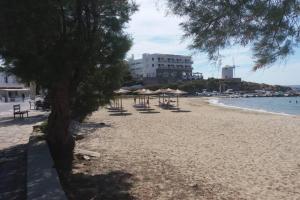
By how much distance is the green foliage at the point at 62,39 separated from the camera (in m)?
5.59

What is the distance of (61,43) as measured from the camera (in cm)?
717

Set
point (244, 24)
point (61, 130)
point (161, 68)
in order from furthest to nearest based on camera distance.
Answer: point (161, 68) → point (61, 130) → point (244, 24)

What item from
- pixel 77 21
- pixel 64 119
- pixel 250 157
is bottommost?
pixel 250 157

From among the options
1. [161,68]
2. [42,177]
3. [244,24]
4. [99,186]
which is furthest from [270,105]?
[244,24]

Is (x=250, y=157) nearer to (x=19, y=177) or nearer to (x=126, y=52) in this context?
(x=126, y=52)

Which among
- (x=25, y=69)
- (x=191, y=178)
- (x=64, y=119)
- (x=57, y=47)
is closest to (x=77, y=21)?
(x=57, y=47)

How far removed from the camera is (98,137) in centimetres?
1559

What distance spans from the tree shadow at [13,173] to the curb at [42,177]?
9.1 inches

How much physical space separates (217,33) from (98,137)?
470 inches

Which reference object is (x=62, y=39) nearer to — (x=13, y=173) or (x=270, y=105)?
(x=13, y=173)

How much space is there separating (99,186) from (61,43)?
2.54 m

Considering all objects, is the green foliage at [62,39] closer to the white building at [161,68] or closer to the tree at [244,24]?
the tree at [244,24]

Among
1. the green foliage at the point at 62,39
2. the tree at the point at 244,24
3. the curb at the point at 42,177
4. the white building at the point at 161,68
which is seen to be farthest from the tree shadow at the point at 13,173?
the white building at the point at 161,68

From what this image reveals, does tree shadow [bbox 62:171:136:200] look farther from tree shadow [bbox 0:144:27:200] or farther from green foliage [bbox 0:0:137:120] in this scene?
green foliage [bbox 0:0:137:120]
